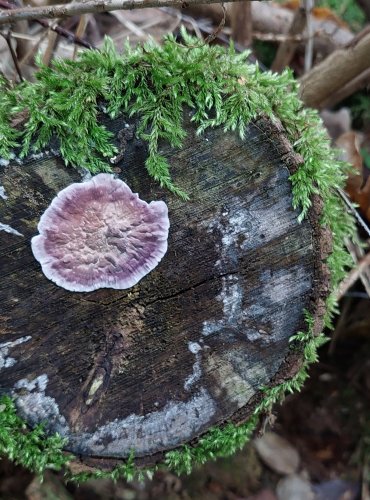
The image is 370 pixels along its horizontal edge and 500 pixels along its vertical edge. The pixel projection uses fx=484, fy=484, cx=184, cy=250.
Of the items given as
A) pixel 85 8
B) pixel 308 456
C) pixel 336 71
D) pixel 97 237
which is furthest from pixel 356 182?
pixel 308 456

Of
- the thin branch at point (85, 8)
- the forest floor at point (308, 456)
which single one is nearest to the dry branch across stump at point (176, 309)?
the thin branch at point (85, 8)

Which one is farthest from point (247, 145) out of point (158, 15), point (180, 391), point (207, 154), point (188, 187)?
point (158, 15)

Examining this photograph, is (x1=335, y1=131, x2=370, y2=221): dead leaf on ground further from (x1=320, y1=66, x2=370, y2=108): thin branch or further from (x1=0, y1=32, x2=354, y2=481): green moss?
(x1=0, y1=32, x2=354, y2=481): green moss

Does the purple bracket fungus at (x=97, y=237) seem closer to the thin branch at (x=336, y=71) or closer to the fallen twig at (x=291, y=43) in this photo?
the thin branch at (x=336, y=71)

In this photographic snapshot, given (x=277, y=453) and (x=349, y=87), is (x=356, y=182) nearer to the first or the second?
(x=349, y=87)

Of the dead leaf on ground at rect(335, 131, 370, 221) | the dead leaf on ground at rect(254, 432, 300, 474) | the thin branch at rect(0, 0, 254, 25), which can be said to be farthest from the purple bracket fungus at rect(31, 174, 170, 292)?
the dead leaf on ground at rect(254, 432, 300, 474)

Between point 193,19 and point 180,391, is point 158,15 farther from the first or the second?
point 180,391
